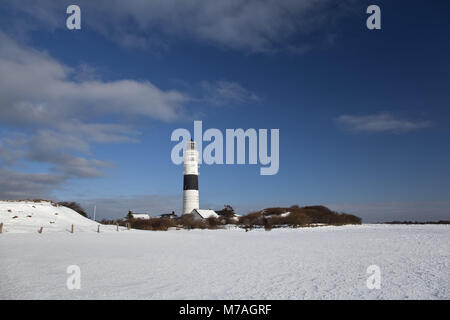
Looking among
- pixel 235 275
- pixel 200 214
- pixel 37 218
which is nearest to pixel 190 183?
pixel 200 214

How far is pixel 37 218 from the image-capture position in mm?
38938

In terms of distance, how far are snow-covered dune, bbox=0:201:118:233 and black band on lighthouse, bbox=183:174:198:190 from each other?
1077 inches

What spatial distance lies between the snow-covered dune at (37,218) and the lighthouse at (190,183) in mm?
26863

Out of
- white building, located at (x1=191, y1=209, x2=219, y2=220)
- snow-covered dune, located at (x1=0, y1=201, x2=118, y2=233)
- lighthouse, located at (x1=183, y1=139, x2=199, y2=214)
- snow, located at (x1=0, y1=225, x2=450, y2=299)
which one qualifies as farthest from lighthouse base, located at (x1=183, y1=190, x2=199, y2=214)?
snow, located at (x1=0, y1=225, x2=450, y2=299)

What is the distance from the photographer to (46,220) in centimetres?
3888

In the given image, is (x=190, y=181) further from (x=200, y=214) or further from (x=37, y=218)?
(x=37, y=218)

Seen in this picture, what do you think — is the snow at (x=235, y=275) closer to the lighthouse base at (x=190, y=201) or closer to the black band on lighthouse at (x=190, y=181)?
the lighthouse base at (x=190, y=201)

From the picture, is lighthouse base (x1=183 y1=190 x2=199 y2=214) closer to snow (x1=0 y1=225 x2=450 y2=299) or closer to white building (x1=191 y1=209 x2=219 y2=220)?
white building (x1=191 y1=209 x2=219 y2=220)

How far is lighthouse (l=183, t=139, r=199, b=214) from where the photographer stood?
69188mm

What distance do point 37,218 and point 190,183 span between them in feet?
113

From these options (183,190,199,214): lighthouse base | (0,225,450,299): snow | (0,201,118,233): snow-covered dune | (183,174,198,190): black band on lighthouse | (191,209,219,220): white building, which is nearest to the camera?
(0,225,450,299): snow

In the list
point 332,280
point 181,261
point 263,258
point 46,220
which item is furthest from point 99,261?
point 46,220

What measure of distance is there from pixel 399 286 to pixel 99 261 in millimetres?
12255
